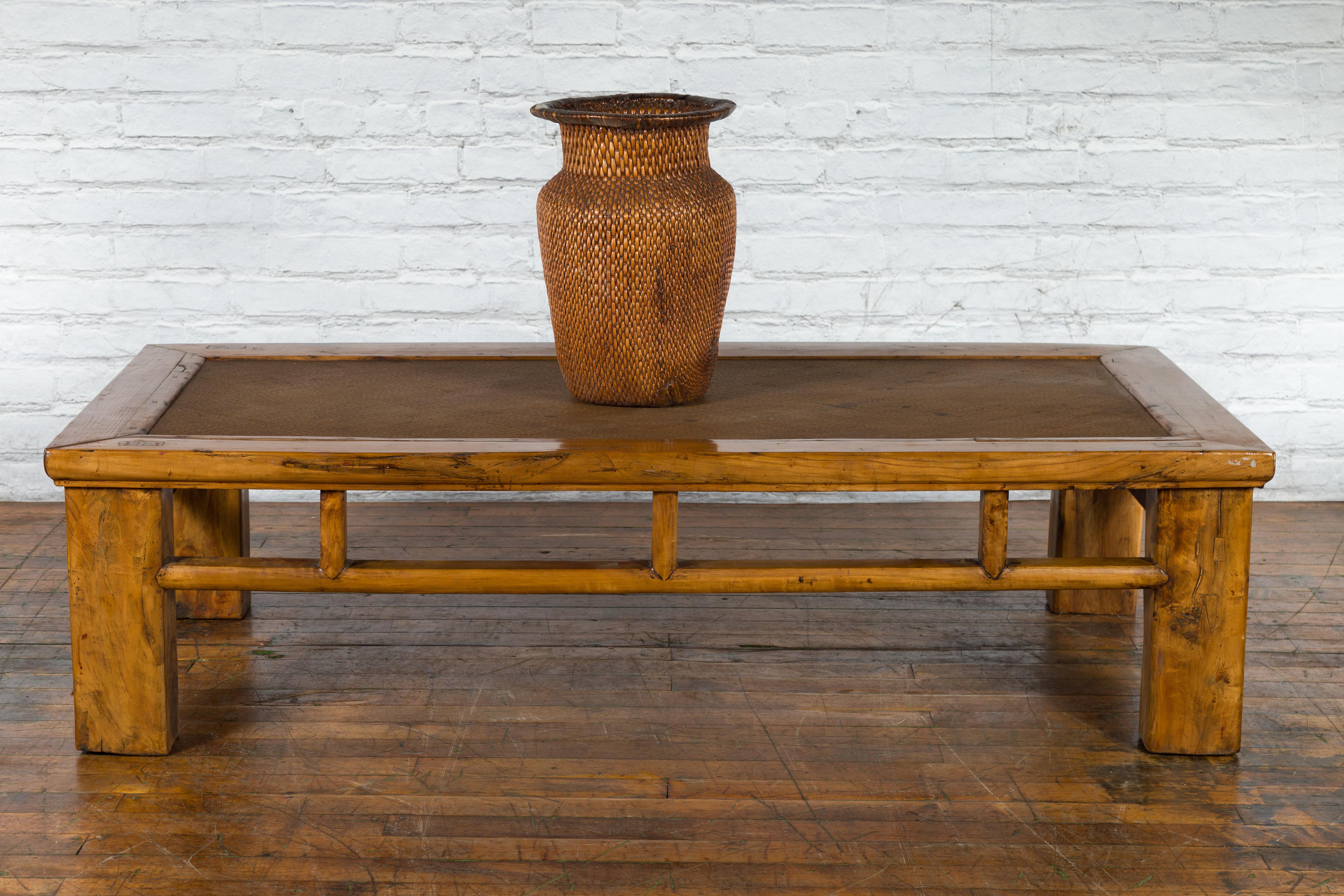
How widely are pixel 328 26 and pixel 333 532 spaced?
55.8 inches

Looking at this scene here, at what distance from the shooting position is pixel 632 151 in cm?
196

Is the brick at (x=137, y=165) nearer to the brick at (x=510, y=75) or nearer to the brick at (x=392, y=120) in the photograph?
the brick at (x=392, y=120)

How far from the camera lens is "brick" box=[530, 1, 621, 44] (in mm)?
2857

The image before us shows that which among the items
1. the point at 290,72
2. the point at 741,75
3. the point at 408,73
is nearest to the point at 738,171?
the point at 741,75

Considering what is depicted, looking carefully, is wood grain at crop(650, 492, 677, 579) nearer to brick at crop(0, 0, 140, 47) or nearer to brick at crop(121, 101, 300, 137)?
brick at crop(121, 101, 300, 137)

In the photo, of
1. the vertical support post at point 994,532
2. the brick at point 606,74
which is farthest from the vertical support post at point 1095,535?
the brick at point 606,74

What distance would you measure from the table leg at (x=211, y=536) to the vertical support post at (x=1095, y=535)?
1368mm

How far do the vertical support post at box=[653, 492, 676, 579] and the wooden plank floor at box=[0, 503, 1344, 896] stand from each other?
11.1 inches

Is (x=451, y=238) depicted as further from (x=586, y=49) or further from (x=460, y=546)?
(x=460, y=546)

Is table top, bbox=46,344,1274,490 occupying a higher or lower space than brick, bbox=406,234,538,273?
lower

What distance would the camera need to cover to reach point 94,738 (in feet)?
6.25

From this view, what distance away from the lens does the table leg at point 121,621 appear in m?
1.84

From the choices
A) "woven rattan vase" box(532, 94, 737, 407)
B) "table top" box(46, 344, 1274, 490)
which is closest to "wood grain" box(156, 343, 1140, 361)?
"table top" box(46, 344, 1274, 490)

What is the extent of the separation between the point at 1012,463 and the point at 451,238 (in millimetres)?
1537
